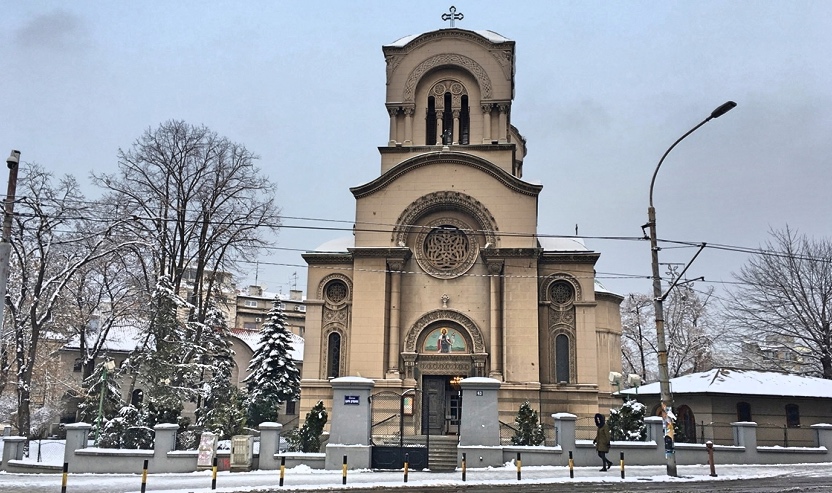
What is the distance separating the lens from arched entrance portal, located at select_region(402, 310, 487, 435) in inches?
1212

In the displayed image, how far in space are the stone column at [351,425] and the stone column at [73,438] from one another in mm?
7586

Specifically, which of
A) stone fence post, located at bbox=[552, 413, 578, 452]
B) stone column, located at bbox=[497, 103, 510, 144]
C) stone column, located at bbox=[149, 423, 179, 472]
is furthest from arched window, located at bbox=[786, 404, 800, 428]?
stone column, located at bbox=[149, 423, 179, 472]

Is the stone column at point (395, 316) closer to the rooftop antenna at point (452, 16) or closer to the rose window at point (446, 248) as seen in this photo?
the rose window at point (446, 248)

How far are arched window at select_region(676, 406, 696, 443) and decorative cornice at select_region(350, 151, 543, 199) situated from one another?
11237 mm

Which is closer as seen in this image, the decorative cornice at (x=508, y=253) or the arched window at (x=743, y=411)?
the arched window at (x=743, y=411)

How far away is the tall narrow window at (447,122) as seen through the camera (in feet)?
118

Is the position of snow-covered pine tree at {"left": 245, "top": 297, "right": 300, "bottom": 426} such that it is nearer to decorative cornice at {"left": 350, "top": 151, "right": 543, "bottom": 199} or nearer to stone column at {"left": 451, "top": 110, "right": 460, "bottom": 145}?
decorative cornice at {"left": 350, "top": 151, "right": 543, "bottom": 199}

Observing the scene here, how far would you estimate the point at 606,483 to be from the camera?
17.7 m

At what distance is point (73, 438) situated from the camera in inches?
843

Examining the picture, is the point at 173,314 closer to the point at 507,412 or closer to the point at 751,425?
the point at 507,412

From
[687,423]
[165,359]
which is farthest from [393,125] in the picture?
[687,423]

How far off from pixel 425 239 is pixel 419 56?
998cm

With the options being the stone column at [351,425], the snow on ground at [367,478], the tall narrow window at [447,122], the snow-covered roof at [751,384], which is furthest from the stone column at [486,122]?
the snow on ground at [367,478]

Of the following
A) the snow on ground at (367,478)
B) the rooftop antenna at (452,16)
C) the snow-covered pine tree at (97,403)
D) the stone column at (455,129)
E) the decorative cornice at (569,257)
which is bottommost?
the snow on ground at (367,478)
